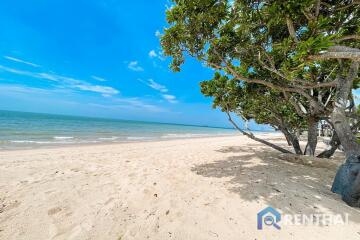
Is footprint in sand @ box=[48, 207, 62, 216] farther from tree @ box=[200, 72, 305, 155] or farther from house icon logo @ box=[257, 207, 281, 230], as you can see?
tree @ box=[200, 72, 305, 155]

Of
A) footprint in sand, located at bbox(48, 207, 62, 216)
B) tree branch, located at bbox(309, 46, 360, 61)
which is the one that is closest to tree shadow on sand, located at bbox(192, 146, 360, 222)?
tree branch, located at bbox(309, 46, 360, 61)

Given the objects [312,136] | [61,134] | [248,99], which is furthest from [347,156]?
[61,134]

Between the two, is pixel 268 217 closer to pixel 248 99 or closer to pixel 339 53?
pixel 339 53

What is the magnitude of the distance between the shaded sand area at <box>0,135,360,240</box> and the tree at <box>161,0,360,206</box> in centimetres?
161

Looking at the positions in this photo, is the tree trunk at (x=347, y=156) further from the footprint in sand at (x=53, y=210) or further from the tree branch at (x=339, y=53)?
the footprint in sand at (x=53, y=210)

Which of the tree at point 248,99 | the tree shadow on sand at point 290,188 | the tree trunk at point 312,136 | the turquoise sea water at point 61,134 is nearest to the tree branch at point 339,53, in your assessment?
the tree shadow on sand at point 290,188

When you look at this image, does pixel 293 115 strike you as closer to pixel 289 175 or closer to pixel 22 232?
pixel 289 175

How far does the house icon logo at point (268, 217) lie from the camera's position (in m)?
2.90

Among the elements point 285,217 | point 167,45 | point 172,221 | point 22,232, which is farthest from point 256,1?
point 22,232

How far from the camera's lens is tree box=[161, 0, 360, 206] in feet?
12.4

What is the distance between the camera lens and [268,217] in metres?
3.08

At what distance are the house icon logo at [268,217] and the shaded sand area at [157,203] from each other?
0.11m

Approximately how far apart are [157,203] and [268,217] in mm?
2145

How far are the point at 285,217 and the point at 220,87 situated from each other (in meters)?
6.87
